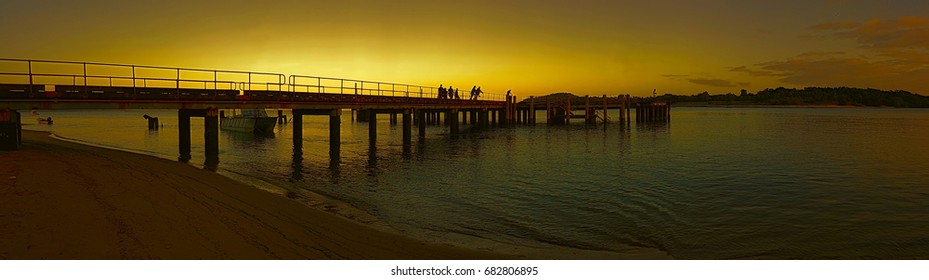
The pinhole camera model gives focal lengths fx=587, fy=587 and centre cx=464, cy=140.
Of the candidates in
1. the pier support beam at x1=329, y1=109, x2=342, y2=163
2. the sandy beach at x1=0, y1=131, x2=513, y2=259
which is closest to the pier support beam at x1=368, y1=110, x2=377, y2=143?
the pier support beam at x1=329, y1=109, x2=342, y2=163

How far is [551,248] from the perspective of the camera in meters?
11.6

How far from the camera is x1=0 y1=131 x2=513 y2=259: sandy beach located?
7676 mm

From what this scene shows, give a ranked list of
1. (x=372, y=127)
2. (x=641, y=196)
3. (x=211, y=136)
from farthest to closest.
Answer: (x=372, y=127) → (x=211, y=136) → (x=641, y=196)

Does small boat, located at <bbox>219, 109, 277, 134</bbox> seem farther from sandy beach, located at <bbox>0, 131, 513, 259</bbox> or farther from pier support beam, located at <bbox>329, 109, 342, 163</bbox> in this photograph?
sandy beach, located at <bbox>0, 131, 513, 259</bbox>

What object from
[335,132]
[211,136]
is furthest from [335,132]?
[211,136]

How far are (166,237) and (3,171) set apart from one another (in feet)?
22.5

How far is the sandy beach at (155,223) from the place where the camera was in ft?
25.2

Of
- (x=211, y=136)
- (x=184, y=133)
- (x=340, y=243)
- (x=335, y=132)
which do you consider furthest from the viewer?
(x=335, y=132)

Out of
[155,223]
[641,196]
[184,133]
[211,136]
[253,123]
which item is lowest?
[641,196]

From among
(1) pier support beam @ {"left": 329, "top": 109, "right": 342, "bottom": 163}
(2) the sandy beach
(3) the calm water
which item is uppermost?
(1) pier support beam @ {"left": 329, "top": 109, "right": 342, "bottom": 163}

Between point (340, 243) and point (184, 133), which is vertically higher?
point (184, 133)

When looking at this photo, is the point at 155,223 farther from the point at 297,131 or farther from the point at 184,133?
the point at 297,131

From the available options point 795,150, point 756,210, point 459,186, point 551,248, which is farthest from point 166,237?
point 795,150

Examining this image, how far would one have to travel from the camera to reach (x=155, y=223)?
909 centimetres
